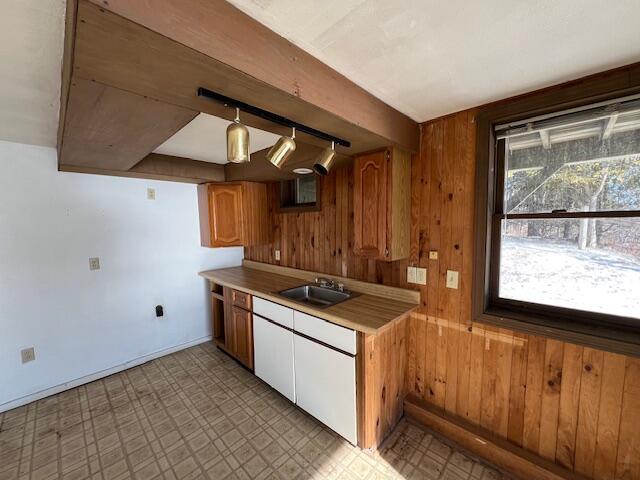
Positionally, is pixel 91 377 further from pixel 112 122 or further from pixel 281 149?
pixel 281 149

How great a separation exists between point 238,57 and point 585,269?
6.31ft

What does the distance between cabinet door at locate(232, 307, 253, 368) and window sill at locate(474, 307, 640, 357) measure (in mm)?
1879

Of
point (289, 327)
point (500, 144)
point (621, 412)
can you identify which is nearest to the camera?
point (621, 412)

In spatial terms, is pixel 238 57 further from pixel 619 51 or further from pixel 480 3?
pixel 619 51

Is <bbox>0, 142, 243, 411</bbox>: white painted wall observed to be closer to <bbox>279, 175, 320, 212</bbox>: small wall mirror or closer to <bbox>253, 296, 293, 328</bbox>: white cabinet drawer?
<bbox>279, 175, 320, 212</bbox>: small wall mirror

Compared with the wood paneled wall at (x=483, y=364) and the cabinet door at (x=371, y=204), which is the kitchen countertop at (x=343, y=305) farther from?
the cabinet door at (x=371, y=204)

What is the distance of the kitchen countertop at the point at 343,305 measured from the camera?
1545mm

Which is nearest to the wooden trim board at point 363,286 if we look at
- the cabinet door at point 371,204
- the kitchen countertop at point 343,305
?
the kitchen countertop at point 343,305

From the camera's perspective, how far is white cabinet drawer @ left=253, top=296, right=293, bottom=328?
1.95 metres

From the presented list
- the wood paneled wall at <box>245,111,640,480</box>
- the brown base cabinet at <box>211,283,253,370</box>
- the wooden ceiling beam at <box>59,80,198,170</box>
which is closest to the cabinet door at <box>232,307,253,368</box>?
the brown base cabinet at <box>211,283,253,370</box>

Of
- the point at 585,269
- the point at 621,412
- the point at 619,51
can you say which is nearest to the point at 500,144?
the point at 619,51

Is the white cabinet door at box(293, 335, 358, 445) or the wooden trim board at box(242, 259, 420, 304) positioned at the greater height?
the wooden trim board at box(242, 259, 420, 304)

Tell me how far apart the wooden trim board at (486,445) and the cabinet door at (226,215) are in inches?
89.7

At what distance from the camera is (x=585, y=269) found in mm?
1352
